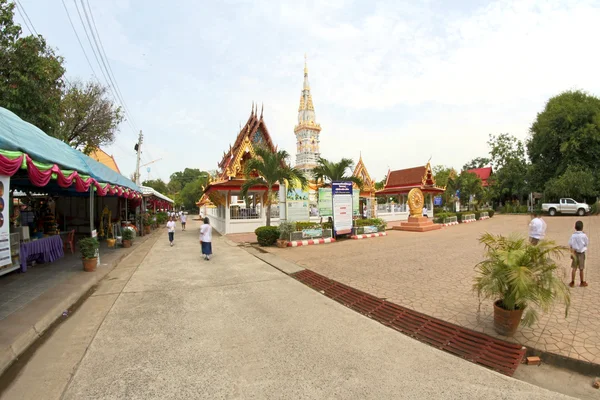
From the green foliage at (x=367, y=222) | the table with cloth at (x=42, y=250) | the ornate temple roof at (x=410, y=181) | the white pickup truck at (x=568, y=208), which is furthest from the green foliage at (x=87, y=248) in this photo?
the white pickup truck at (x=568, y=208)

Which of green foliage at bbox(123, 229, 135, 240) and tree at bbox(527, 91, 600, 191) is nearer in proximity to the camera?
green foliage at bbox(123, 229, 135, 240)

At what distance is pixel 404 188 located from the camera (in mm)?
29969

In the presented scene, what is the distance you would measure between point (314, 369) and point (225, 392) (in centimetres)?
94

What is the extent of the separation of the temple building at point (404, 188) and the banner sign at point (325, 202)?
13.9m

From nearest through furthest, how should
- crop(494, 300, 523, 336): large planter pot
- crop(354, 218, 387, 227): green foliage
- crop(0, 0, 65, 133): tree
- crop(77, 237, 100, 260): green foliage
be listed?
1. crop(494, 300, 523, 336): large planter pot
2. crop(77, 237, 100, 260): green foliage
3. crop(0, 0, 65, 133): tree
4. crop(354, 218, 387, 227): green foliage

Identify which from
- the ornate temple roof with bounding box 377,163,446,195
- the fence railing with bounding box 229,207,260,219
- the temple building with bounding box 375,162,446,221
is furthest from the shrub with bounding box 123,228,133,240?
the ornate temple roof with bounding box 377,163,446,195

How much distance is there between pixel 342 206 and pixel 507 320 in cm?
1083

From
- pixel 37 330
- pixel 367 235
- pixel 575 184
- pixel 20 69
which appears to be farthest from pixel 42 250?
pixel 575 184

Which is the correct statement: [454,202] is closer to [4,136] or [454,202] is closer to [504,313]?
[504,313]

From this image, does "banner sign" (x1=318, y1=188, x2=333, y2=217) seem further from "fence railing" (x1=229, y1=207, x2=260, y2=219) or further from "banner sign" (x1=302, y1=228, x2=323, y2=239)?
"fence railing" (x1=229, y1=207, x2=260, y2=219)

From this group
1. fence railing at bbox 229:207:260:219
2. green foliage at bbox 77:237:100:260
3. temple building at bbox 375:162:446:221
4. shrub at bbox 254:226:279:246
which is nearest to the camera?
green foliage at bbox 77:237:100:260

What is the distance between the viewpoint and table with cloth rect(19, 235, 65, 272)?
7761 mm

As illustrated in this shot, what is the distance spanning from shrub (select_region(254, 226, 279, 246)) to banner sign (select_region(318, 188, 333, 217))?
2.42 metres

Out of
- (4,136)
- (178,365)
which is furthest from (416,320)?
(4,136)
